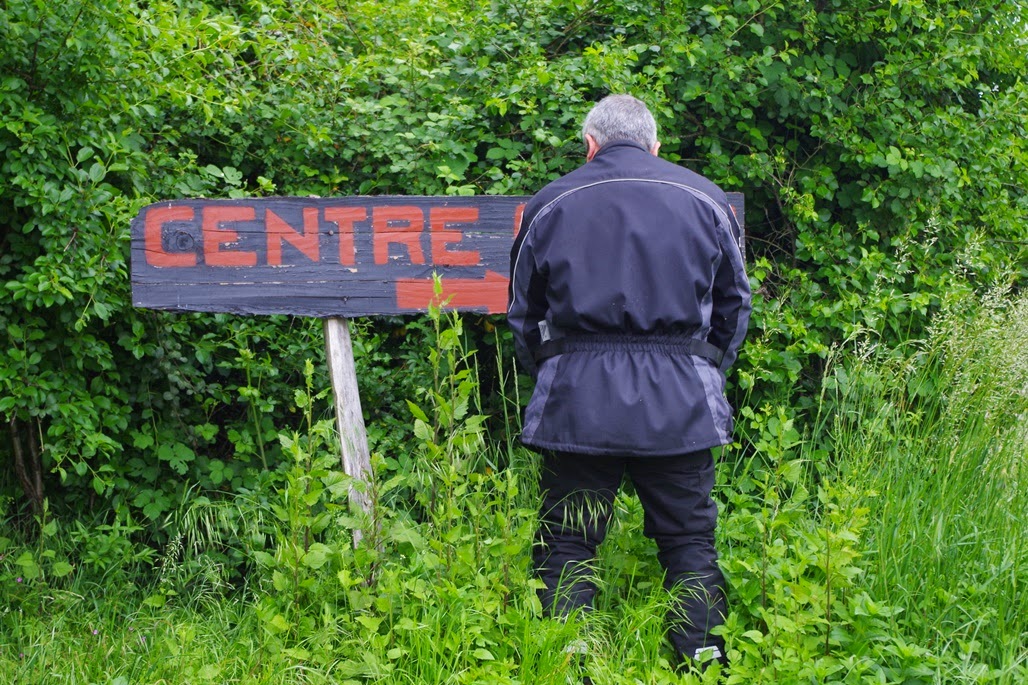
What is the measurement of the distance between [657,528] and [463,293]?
1192mm

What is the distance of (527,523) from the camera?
3.10 m

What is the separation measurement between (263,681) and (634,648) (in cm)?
115

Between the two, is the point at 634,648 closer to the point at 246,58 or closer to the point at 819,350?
the point at 819,350

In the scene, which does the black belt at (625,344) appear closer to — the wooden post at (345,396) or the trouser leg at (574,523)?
the trouser leg at (574,523)

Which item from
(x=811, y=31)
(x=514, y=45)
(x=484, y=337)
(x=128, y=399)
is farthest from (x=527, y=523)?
(x=811, y=31)

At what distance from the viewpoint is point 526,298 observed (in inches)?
126

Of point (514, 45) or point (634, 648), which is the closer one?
point (634, 648)

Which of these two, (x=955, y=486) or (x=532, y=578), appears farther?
(x=955, y=486)


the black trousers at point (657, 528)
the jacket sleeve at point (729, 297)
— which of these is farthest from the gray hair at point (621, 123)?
the black trousers at point (657, 528)

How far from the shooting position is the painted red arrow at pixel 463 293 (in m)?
3.65

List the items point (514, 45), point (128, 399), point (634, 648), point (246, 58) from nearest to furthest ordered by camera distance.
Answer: point (634, 648)
point (128, 399)
point (514, 45)
point (246, 58)

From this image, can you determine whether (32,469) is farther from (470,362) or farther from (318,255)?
(470,362)

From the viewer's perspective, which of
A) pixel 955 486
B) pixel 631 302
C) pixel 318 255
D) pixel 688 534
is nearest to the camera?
pixel 631 302

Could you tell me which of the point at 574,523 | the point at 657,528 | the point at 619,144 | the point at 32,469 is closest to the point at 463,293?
the point at 619,144
